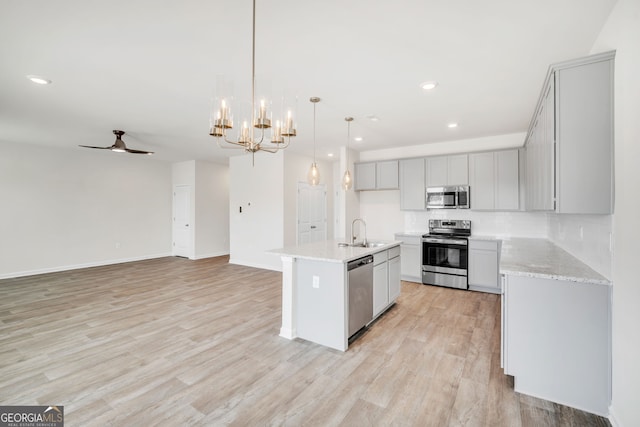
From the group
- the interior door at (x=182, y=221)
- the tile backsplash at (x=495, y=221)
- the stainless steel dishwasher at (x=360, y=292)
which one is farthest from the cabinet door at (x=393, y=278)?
the interior door at (x=182, y=221)

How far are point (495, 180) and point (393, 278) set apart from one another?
2.65 meters

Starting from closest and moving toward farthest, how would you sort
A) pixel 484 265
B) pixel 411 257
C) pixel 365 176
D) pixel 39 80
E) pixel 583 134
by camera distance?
1. pixel 583 134
2. pixel 39 80
3. pixel 484 265
4. pixel 411 257
5. pixel 365 176

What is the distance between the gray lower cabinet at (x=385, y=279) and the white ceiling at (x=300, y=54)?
1.95 meters

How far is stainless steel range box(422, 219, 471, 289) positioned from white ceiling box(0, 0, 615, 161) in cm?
199

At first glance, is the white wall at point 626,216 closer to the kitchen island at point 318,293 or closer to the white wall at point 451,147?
the kitchen island at point 318,293

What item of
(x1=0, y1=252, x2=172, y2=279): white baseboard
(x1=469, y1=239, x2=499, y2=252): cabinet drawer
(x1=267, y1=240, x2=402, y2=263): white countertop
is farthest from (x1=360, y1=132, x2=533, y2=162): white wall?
(x1=0, y1=252, x2=172, y2=279): white baseboard

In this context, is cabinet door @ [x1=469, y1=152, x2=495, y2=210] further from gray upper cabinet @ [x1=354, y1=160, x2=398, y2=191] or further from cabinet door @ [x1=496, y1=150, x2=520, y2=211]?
gray upper cabinet @ [x1=354, y1=160, x2=398, y2=191]

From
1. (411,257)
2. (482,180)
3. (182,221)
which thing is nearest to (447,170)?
(482,180)

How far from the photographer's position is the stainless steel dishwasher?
9.81 feet

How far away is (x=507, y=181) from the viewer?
15.9ft

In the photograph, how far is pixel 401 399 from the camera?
7.07ft

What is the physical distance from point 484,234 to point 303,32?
4811mm

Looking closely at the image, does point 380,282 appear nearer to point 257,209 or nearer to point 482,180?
point 482,180

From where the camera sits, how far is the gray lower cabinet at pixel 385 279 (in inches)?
140
